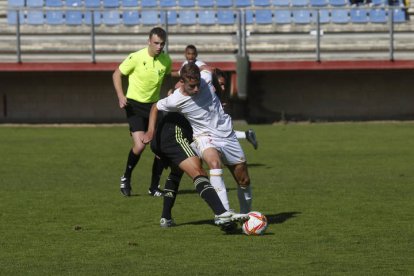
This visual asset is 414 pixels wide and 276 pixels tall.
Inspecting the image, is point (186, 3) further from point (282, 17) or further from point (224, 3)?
point (282, 17)

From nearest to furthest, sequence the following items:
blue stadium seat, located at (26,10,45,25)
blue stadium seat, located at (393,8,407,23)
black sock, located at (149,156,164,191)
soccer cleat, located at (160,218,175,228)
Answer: soccer cleat, located at (160,218,175,228) < black sock, located at (149,156,164,191) < blue stadium seat, located at (26,10,45,25) < blue stadium seat, located at (393,8,407,23)

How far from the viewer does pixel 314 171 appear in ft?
57.0

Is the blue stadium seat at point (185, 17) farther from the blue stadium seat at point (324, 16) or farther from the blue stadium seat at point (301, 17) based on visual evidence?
the blue stadium seat at point (324, 16)

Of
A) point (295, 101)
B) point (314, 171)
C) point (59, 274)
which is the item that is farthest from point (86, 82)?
point (59, 274)

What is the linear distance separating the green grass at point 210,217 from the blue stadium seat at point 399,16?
27.0 ft

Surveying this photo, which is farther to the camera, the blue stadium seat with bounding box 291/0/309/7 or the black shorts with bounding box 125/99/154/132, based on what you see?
the blue stadium seat with bounding box 291/0/309/7

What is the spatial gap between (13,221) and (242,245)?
2.94m

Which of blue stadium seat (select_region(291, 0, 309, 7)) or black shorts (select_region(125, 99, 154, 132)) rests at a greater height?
blue stadium seat (select_region(291, 0, 309, 7))

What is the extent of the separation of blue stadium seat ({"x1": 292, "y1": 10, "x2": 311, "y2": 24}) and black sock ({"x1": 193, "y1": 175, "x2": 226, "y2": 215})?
1878 cm

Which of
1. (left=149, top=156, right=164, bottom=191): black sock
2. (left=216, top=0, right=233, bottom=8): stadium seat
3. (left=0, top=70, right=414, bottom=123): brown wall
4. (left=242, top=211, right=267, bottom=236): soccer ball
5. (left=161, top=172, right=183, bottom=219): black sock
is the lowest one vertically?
(left=0, top=70, right=414, bottom=123): brown wall

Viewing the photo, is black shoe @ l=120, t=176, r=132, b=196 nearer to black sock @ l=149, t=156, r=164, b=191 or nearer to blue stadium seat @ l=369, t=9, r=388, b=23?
black sock @ l=149, t=156, r=164, b=191

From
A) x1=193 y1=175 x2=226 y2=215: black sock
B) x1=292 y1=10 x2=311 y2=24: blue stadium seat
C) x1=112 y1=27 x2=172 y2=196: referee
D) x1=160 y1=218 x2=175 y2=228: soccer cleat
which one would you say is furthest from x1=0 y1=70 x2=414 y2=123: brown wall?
x1=193 y1=175 x2=226 y2=215: black sock

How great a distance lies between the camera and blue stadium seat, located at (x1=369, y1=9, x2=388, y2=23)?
97.0 feet

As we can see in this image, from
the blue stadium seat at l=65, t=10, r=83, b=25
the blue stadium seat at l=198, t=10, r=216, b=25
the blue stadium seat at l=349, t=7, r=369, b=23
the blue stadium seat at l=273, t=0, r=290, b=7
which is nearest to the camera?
the blue stadium seat at l=65, t=10, r=83, b=25
